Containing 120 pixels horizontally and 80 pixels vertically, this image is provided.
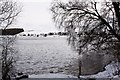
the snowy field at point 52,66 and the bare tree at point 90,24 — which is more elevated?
the bare tree at point 90,24

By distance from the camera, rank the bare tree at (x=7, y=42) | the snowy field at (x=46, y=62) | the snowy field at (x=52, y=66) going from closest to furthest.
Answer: the bare tree at (x=7, y=42) → the snowy field at (x=52, y=66) → the snowy field at (x=46, y=62)

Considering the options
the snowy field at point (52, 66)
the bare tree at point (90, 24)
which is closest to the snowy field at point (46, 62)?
the snowy field at point (52, 66)

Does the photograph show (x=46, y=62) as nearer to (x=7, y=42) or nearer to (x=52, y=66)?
(x=52, y=66)

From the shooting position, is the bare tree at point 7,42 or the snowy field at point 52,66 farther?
the snowy field at point 52,66

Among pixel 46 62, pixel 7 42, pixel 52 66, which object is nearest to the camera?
pixel 7 42

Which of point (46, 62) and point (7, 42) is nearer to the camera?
point (7, 42)

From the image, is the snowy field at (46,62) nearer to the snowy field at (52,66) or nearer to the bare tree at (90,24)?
the snowy field at (52,66)

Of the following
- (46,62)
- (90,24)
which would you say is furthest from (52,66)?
(90,24)

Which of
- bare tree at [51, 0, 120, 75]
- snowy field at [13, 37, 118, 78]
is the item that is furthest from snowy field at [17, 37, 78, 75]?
bare tree at [51, 0, 120, 75]

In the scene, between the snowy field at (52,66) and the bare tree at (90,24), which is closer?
the bare tree at (90,24)

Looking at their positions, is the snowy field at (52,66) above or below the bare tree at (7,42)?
below

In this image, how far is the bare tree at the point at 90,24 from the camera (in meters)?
7.52

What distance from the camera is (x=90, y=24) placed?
815 centimetres

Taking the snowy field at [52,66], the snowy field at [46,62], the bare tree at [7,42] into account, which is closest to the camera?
the bare tree at [7,42]
